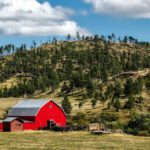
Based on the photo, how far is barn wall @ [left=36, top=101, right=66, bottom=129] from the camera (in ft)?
281

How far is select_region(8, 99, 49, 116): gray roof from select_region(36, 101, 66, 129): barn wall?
93 cm

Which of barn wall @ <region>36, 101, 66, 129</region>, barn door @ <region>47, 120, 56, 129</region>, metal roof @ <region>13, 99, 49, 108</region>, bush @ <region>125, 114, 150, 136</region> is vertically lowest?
bush @ <region>125, 114, 150, 136</region>

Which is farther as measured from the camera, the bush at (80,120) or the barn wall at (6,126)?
the bush at (80,120)

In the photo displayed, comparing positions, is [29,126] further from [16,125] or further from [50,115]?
[50,115]

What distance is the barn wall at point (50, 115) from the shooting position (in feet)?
281

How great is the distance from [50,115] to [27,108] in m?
5.49

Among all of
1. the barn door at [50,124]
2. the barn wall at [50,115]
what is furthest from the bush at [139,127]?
the barn wall at [50,115]

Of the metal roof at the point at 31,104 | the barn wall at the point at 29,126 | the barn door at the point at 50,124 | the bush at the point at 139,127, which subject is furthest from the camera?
the metal roof at the point at 31,104

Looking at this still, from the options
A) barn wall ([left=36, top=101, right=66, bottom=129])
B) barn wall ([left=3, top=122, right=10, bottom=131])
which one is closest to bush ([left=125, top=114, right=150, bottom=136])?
barn wall ([left=36, top=101, right=66, bottom=129])

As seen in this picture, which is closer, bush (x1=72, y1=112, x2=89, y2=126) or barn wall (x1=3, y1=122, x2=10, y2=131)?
barn wall (x1=3, y1=122, x2=10, y2=131)

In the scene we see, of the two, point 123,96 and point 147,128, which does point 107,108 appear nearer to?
point 123,96

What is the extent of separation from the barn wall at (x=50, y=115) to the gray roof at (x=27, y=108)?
36.5 inches

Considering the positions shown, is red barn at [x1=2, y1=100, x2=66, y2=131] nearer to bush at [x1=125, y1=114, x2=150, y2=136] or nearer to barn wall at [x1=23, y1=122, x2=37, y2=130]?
barn wall at [x1=23, y1=122, x2=37, y2=130]

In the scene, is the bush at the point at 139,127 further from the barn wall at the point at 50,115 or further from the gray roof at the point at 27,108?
the gray roof at the point at 27,108
